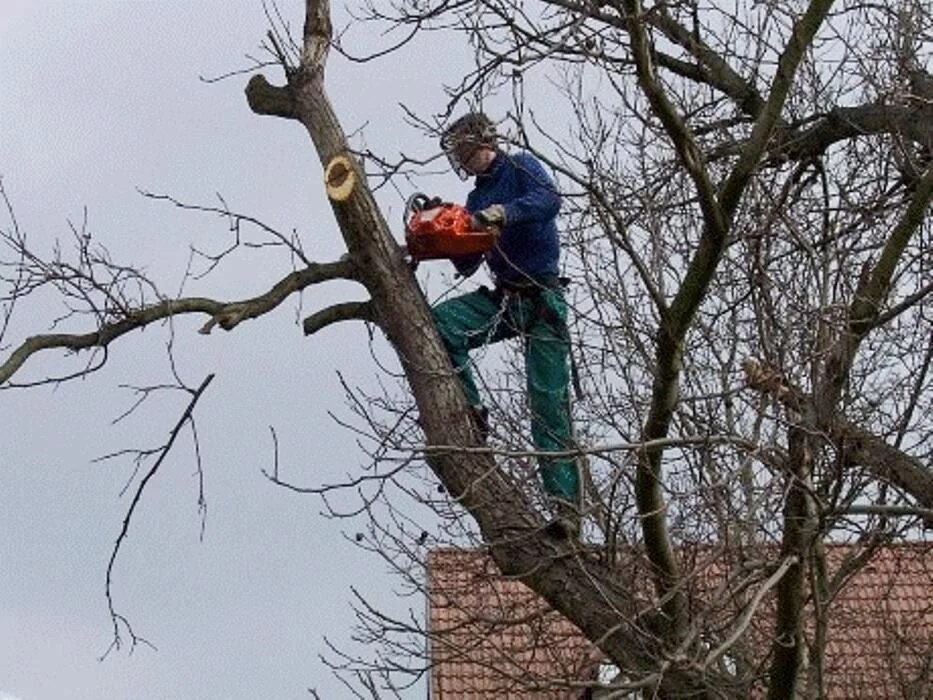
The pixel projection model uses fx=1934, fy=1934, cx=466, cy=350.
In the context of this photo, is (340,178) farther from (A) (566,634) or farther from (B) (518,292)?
(A) (566,634)

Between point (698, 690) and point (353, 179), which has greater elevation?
point (353, 179)

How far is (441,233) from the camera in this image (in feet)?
22.5

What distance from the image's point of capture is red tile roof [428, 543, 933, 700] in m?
6.86

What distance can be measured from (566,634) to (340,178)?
1.92m

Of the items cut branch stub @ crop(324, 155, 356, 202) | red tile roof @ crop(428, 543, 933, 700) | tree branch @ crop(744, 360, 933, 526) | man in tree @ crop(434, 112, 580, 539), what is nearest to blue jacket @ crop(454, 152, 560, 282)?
man in tree @ crop(434, 112, 580, 539)

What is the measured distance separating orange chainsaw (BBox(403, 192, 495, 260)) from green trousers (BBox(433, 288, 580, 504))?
0.23 m

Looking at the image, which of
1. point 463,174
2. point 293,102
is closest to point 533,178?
point 463,174

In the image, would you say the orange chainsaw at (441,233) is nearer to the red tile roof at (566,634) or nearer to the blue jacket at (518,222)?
the blue jacket at (518,222)

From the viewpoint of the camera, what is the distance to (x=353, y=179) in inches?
271

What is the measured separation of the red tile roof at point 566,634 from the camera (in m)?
6.86

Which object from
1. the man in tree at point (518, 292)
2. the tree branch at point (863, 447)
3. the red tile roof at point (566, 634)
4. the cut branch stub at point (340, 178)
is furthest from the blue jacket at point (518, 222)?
the red tile roof at point (566, 634)

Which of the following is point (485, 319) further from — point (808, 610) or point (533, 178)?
point (808, 610)

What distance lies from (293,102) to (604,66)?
1178 millimetres

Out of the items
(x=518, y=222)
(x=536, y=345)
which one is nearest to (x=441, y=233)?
(x=518, y=222)
